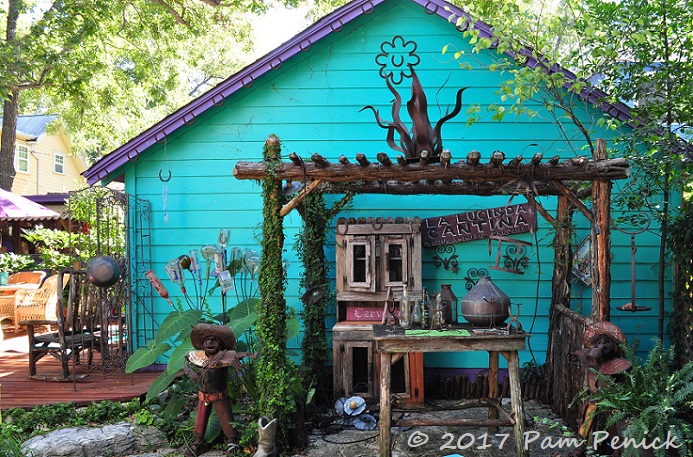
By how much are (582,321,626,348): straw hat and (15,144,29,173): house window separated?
22.2m

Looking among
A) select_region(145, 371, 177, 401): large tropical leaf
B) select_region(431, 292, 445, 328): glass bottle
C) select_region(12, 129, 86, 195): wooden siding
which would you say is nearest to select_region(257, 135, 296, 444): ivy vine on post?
select_region(145, 371, 177, 401): large tropical leaf

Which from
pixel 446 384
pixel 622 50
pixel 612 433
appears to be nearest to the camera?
pixel 612 433

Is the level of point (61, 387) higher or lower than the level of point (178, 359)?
lower

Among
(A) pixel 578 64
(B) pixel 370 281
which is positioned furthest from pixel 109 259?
(A) pixel 578 64

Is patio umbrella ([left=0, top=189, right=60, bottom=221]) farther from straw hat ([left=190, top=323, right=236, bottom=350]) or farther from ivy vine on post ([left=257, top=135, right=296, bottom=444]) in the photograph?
ivy vine on post ([left=257, top=135, right=296, bottom=444])

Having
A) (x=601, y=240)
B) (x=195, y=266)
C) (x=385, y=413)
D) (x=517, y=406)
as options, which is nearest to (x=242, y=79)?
(x=195, y=266)

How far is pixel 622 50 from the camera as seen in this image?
6.13m

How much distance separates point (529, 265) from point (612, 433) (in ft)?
9.49

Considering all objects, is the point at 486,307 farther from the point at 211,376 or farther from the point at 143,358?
the point at 143,358

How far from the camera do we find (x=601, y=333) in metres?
4.48

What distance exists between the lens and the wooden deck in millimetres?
5703

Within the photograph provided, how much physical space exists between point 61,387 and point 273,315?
3182mm

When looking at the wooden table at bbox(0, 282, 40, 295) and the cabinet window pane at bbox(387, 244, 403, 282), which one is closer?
the cabinet window pane at bbox(387, 244, 403, 282)

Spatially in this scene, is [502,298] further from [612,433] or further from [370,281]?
[370,281]
